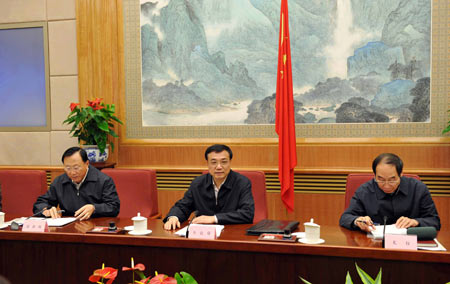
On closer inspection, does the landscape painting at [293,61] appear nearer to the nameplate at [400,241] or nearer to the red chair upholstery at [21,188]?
the red chair upholstery at [21,188]

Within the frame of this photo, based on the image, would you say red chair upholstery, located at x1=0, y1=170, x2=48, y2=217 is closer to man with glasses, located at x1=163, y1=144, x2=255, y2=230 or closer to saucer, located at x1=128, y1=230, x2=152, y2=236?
man with glasses, located at x1=163, y1=144, x2=255, y2=230

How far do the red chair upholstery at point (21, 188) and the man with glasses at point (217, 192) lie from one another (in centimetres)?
126

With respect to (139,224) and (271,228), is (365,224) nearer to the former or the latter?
(271,228)

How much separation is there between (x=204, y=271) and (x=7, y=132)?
358cm

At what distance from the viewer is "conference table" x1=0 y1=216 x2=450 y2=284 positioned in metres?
1.94

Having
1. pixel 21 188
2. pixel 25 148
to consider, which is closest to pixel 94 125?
pixel 21 188

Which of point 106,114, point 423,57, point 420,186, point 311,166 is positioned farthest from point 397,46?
point 106,114

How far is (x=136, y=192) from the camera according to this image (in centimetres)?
330

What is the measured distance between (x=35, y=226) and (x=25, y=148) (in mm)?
2648

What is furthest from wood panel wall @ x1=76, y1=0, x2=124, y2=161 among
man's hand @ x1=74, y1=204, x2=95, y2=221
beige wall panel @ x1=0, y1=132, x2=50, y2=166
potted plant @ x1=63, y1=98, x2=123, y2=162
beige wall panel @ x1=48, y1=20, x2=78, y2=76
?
man's hand @ x1=74, y1=204, x2=95, y2=221

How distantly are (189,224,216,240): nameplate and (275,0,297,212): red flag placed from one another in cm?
169

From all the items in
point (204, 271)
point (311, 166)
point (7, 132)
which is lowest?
point (204, 271)

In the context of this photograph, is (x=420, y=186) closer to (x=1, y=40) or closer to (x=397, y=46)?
(x=397, y=46)

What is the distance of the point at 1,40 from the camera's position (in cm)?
478
